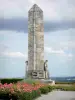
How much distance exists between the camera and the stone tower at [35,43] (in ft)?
108

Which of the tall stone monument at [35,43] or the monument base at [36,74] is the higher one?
the tall stone monument at [35,43]

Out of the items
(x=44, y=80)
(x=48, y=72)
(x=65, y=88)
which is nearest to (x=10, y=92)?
(x=65, y=88)

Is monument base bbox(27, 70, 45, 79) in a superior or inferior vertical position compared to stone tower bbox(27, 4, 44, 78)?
inferior

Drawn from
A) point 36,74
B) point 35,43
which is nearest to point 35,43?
point 35,43

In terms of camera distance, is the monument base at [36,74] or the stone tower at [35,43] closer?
the monument base at [36,74]

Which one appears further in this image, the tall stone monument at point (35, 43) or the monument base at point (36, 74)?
the tall stone monument at point (35, 43)

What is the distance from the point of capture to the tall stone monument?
33.0m

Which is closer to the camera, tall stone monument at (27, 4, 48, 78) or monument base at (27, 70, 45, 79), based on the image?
monument base at (27, 70, 45, 79)

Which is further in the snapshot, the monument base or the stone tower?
the stone tower

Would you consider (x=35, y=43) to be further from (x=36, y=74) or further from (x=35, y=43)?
(x=36, y=74)

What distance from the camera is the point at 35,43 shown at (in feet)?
109

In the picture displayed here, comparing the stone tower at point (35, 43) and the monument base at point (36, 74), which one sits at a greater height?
the stone tower at point (35, 43)

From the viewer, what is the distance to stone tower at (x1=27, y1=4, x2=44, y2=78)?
33031 millimetres

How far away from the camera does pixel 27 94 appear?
16.9 meters
